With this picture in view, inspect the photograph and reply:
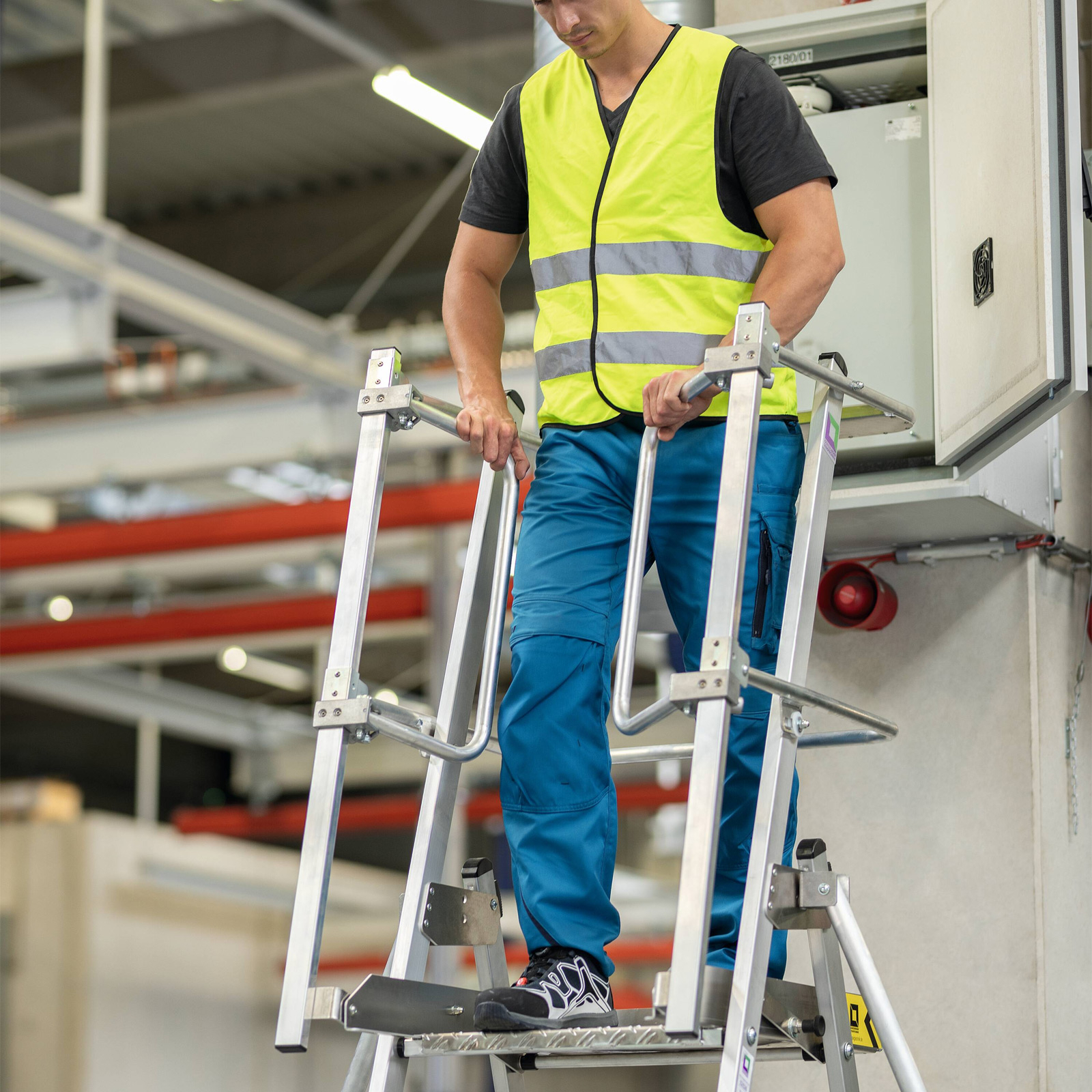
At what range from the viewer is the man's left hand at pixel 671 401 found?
7.95ft

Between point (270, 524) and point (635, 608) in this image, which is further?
point (270, 524)

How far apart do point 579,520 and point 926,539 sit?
1391 mm

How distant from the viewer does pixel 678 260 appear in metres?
2.67

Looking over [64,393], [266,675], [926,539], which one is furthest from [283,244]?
[926,539]

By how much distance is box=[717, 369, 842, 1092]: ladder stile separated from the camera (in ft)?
7.07

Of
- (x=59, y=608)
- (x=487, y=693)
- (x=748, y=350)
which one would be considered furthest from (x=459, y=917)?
(x=59, y=608)

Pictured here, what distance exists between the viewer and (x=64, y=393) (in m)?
11.4

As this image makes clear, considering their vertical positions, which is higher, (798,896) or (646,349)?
(646,349)

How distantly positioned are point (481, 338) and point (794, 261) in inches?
25.3

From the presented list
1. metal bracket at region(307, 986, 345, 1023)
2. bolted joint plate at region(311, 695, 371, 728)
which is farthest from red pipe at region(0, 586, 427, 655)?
metal bracket at region(307, 986, 345, 1023)

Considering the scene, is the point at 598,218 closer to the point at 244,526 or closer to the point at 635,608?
A: the point at 635,608

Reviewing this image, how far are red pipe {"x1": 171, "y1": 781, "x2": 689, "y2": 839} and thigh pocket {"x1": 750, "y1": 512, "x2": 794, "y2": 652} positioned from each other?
1177cm

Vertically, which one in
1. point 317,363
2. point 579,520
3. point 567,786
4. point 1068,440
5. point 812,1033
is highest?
point 317,363

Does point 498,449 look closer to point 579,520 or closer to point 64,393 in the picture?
point 579,520
